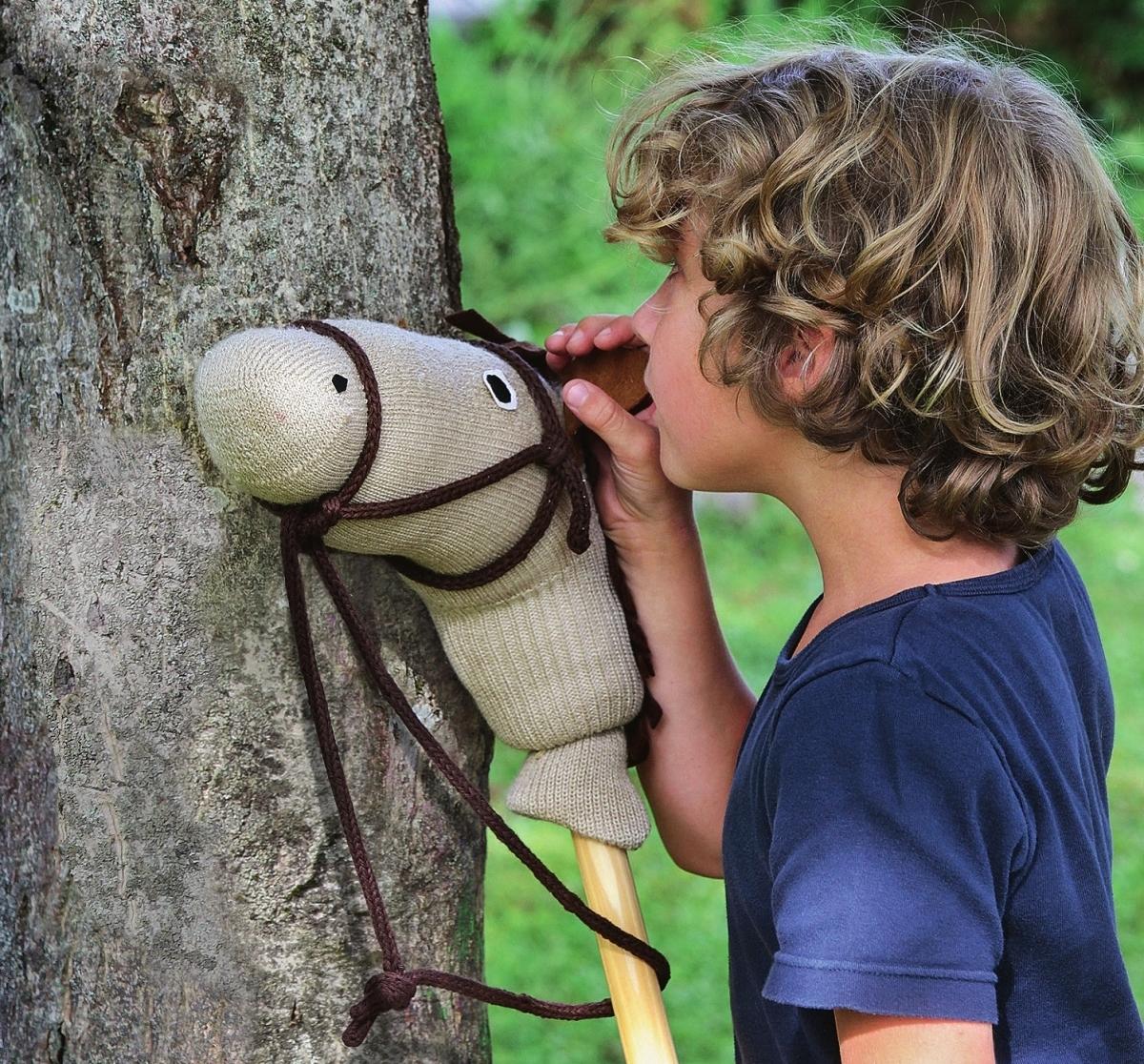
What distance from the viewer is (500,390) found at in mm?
1178

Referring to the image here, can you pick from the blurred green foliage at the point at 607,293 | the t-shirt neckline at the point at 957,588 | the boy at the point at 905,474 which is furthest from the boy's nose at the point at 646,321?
the blurred green foliage at the point at 607,293

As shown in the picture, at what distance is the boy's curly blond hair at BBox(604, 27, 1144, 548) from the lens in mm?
1096

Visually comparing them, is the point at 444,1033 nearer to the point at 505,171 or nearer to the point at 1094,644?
the point at 1094,644

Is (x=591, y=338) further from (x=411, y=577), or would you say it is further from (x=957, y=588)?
(x=957, y=588)

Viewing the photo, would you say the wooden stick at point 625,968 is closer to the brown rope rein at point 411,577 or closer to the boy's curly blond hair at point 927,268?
the brown rope rein at point 411,577

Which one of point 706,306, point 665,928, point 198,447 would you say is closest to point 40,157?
point 198,447

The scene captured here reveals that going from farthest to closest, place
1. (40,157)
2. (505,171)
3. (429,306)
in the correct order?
1. (505,171)
2. (429,306)
3. (40,157)

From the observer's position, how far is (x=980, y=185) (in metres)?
1.10

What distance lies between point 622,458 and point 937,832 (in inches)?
17.9

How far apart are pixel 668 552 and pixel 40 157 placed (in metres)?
0.64

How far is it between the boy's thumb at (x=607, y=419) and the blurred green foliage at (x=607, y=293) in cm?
51

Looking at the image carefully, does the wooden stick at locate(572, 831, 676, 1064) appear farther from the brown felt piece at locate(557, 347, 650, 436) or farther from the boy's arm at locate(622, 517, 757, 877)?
the brown felt piece at locate(557, 347, 650, 436)

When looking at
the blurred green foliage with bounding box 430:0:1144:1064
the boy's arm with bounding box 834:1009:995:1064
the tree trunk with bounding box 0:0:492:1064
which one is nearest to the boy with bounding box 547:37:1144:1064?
the boy's arm with bounding box 834:1009:995:1064

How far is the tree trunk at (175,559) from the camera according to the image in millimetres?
1092
